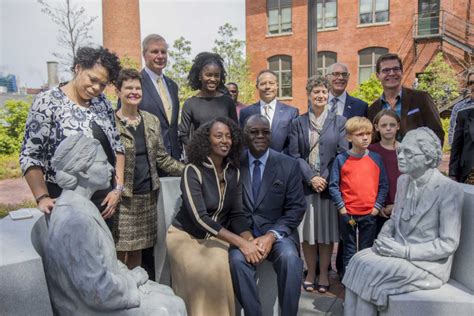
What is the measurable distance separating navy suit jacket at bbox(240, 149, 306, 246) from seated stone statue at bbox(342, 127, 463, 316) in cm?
82

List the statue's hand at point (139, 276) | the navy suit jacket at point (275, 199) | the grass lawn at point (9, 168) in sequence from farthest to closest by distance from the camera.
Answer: the grass lawn at point (9, 168) → the navy suit jacket at point (275, 199) → the statue's hand at point (139, 276)

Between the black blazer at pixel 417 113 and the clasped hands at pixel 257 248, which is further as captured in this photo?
the black blazer at pixel 417 113

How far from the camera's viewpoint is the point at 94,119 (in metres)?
2.94

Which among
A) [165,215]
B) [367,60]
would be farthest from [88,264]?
[367,60]

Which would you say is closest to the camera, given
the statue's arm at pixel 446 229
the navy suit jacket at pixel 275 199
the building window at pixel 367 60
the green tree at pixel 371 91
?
the statue's arm at pixel 446 229

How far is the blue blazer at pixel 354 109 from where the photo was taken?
167 inches

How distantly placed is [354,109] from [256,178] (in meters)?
1.42

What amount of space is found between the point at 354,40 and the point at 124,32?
13716 mm

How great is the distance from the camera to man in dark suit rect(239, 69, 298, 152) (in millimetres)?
4180

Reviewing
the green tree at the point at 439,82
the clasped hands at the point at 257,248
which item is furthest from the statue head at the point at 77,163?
the green tree at the point at 439,82

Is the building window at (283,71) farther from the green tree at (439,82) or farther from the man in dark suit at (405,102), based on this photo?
the man in dark suit at (405,102)

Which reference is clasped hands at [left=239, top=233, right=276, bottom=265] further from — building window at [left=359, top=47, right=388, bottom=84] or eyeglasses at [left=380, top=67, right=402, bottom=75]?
building window at [left=359, top=47, right=388, bottom=84]

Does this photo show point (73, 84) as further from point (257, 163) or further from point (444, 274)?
point (444, 274)

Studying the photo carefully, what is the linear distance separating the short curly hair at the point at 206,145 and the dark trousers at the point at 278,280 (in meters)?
0.76
